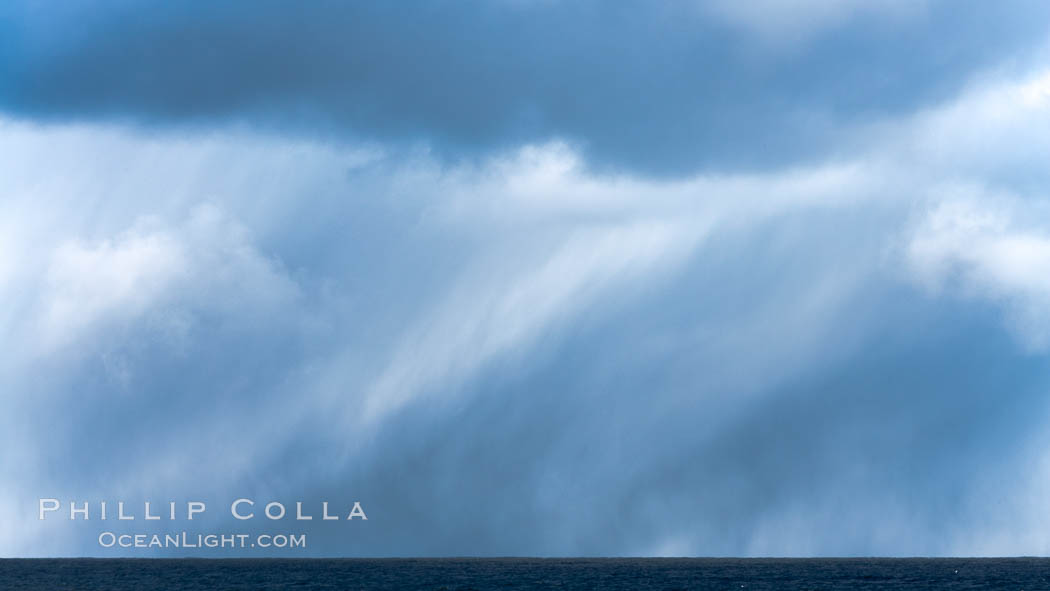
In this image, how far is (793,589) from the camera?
7250 centimetres

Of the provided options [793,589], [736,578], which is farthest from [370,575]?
[793,589]

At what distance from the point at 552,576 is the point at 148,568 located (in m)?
40.1

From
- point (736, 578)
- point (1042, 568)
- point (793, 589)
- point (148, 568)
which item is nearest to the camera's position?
point (793, 589)

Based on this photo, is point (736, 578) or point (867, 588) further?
point (736, 578)

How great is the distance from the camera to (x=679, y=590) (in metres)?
74.9

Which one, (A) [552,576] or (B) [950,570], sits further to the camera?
(B) [950,570]

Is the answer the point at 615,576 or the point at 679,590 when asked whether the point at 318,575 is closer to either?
the point at 615,576

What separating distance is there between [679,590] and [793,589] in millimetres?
6428

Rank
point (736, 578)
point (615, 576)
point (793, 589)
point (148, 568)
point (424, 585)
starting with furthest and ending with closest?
1. point (148, 568)
2. point (615, 576)
3. point (736, 578)
4. point (424, 585)
5. point (793, 589)

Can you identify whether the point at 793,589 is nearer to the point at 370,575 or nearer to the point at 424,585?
the point at 424,585

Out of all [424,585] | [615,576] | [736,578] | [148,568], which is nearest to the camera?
[424,585]

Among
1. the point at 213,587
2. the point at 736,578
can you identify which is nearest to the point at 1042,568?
the point at 736,578

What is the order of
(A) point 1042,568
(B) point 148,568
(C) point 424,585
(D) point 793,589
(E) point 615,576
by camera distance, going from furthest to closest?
(B) point 148,568
(A) point 1042,568
(E) point 615,576
(C) point 424,585
(D) point 793,589

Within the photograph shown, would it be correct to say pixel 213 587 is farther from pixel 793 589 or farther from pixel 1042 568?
pixel 1042 568
